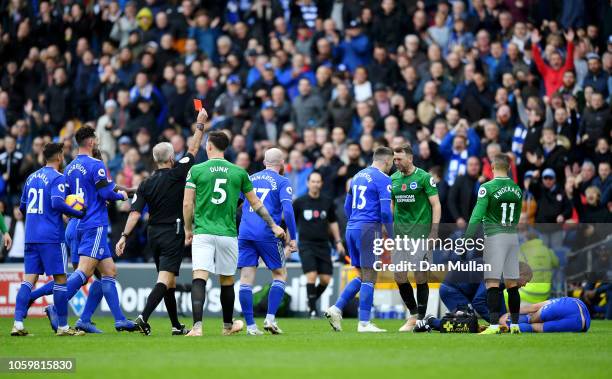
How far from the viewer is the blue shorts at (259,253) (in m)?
15.8

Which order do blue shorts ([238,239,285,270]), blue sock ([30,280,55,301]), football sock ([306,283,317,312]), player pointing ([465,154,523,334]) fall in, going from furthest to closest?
football sock ([306,283,317,312])
blue sock ([30,280,55,301])
blue shorts ([238,239,285,270])
player pointing ([465,154,523,334])

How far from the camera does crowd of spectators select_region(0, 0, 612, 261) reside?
22.5m

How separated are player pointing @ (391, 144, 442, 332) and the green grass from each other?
1.00m

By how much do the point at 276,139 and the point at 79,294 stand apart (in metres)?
5.90

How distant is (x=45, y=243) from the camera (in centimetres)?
1559

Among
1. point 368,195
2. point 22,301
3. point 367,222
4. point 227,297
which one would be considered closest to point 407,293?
point 367,222

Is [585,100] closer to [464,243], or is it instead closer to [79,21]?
[464,243]

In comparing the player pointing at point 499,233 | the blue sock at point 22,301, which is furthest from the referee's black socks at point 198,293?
the player pointing at point 499,233

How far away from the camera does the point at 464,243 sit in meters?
17.8

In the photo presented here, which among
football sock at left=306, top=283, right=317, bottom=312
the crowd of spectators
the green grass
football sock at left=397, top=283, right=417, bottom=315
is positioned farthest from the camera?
the crowd of spectators

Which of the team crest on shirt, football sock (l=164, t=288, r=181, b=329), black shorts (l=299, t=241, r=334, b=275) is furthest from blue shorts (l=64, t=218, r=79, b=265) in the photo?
the team crest on shirt

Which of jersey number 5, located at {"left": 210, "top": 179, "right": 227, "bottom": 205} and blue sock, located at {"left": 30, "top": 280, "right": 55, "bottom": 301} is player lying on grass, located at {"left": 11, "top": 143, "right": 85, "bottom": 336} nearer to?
blue sock, located at {"left": 30, "top": 280, "right": 55, "bottom": 301}

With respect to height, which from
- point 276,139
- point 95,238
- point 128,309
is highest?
point 276,139

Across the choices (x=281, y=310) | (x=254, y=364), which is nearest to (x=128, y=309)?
(x=281, y=310)
